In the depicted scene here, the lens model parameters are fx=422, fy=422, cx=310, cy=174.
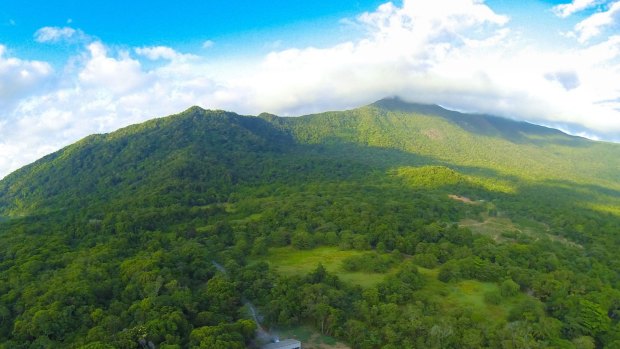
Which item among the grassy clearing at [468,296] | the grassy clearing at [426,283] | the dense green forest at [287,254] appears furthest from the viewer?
Result: the grassy clearing at [426,283]

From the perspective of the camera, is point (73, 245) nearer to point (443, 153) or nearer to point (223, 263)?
point (223, 263)

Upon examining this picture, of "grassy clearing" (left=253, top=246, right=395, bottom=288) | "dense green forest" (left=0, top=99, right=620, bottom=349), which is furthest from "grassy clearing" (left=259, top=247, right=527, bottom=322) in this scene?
"dense green forest" (left=0, top=99, right=620, bottom=349)

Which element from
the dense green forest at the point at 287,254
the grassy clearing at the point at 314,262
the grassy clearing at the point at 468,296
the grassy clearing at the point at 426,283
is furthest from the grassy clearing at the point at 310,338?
the grassy clearing at the point at 468,296

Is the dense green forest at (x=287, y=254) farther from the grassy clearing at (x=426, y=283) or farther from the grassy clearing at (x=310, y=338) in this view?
the grassy clearing at (x=310, y=338)

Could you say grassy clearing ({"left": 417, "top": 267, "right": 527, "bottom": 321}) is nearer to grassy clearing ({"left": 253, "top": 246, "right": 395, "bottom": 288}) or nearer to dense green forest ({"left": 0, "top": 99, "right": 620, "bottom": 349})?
dense green forest ({"left": 0, "top": 99, "right": 620, "bottom": 349})

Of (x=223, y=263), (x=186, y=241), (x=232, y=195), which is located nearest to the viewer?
(x=223, y=263)

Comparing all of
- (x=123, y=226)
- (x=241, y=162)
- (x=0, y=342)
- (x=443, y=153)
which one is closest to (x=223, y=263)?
(x=123, y=226)
